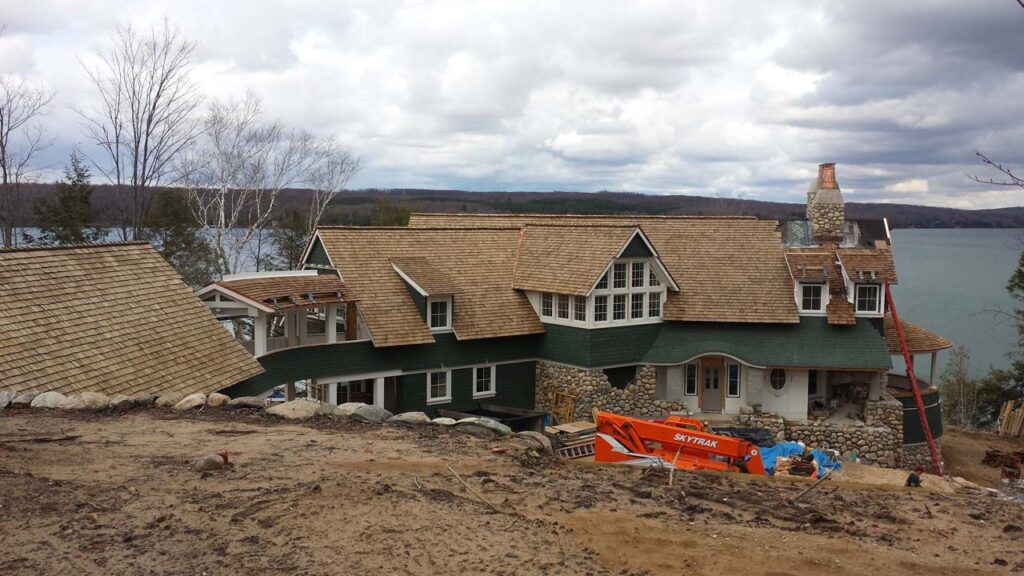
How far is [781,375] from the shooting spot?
2611cm

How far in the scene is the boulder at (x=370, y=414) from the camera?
12.5 m

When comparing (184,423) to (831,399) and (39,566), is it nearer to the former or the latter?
(39,566)

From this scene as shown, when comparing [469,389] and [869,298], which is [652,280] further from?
[469,389]

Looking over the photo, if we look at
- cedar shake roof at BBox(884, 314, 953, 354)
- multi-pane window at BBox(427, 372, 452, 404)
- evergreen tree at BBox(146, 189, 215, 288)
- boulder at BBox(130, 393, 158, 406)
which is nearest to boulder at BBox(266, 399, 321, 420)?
boulder at BBox(130, 393, 158, 406)

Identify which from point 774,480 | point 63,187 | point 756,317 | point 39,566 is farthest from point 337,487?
point 63,187

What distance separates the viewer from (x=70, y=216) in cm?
3569

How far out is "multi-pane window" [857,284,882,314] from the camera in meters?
25.6

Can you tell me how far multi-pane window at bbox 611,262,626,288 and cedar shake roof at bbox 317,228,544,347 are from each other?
2.86 m

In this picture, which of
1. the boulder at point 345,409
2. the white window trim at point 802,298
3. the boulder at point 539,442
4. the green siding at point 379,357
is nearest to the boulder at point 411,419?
the boulder at point 345,409

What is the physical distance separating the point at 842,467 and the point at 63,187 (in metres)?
34.2

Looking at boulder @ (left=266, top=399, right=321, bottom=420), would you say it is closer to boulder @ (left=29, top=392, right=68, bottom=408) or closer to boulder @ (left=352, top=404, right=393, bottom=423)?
boulder @ (left=352, top=404, right=393, bottom=423)

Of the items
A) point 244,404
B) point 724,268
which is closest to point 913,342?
point 724,268

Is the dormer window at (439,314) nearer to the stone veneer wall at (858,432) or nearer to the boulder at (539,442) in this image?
the stone veneer wall at (858,432)

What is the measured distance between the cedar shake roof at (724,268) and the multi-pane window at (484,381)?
5725 mm
